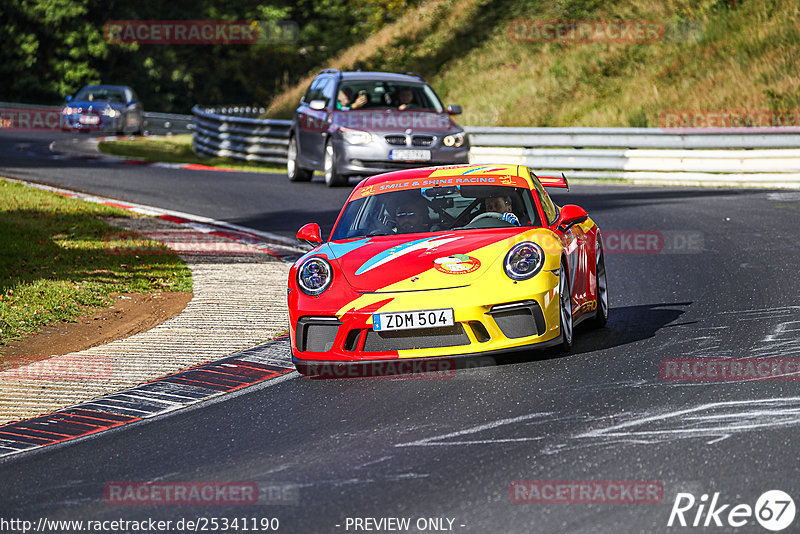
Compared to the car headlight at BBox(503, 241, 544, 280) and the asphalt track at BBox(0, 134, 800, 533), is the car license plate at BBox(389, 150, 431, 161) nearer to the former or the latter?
the asphalt track at BBox(0, 134, 800, 533)

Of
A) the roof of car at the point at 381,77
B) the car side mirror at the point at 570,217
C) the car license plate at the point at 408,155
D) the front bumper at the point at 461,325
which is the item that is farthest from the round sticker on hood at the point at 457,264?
the roof of car at the point at 381,77

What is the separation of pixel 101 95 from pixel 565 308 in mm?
34304

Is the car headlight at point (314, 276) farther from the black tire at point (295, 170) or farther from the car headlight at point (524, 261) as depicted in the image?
the black tire at point (295, 170)

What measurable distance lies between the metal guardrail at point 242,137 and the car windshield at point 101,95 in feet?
23.1

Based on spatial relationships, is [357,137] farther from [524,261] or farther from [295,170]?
[524,261]

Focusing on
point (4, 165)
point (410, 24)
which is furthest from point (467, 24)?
point (4, 165)

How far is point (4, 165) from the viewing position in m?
26.0

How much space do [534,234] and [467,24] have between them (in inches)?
1275

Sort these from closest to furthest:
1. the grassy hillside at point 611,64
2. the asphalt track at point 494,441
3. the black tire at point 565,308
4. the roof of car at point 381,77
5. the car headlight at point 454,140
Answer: the asphalt track at point 494,441
the black tire at point 565,308
the car headlight at point 454,140
the roof of car at point 381,77
the grassy hillside at point 611,64

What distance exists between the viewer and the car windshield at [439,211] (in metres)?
8.80

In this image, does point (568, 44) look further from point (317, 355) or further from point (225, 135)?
point (317, 355)

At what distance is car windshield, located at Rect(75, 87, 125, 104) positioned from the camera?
39812mm

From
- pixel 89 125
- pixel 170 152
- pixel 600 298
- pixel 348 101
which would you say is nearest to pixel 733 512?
pixel 600 298

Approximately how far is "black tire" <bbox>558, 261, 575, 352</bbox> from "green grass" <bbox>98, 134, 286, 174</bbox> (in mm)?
17970
